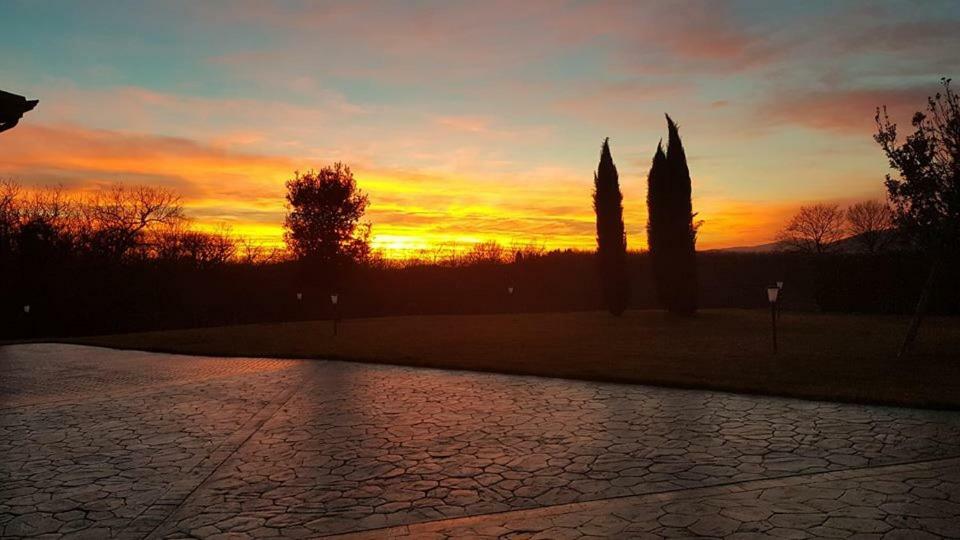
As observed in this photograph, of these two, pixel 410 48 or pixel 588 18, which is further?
pixel 410 48

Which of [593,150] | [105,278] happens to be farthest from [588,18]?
[105,278]

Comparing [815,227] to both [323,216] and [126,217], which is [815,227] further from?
[126,217]

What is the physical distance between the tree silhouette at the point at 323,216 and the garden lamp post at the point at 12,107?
19.1m

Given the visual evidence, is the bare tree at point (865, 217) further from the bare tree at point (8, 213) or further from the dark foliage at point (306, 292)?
the bare tree at point (8, 213)

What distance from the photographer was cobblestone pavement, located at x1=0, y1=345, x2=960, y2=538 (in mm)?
A: 3695

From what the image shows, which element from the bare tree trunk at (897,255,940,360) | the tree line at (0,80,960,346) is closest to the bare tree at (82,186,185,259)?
the tree line at (0,80,960,346)

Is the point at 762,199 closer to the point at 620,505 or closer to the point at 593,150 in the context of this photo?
the point at 593,150

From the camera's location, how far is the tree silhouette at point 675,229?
68.2ft

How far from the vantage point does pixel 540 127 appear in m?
15.7

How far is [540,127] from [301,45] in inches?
263

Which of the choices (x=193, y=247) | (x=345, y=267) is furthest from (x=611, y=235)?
(x=193, y=247)

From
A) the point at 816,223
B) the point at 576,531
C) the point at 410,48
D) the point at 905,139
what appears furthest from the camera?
the point at 816,223

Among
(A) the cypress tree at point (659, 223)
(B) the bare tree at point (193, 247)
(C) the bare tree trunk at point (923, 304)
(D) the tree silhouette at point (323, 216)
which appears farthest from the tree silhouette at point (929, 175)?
(B) the bare tree at point (193, 247)

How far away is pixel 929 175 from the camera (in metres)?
10.4
